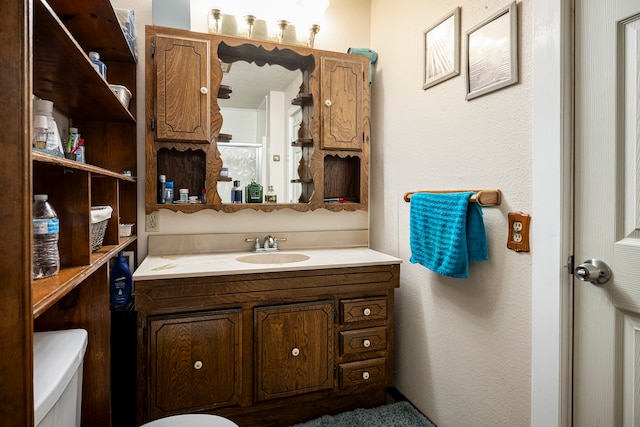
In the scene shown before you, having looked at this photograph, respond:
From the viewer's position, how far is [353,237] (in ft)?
7.67

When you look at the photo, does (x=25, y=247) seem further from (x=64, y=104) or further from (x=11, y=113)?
(x=64, y=104)

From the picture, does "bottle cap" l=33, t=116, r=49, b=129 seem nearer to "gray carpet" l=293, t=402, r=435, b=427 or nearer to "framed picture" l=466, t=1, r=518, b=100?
"framed picture" l=466, t=1, r=518, b=100

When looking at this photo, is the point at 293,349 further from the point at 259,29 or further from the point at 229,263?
the point at 259,29

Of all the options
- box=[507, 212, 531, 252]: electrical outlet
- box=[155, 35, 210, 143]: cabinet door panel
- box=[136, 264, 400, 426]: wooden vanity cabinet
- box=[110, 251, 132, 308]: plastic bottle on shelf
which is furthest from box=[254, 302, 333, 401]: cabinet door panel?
box=[155, 35, 210, 143]: cabinet door panel

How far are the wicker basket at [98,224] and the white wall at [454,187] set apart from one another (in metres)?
1.39

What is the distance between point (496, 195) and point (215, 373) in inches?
54.4

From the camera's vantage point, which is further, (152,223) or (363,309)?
(152,223)

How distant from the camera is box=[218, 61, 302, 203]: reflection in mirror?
2.03m

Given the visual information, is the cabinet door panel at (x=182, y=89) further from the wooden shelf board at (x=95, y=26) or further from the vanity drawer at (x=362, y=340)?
the vanity drawer at (x=362, y=340)

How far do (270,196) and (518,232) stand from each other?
52.6 inches

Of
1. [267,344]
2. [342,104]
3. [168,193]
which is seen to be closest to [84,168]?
[168,193]

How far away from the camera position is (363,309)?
5.87 feet

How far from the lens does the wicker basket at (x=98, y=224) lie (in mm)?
1167

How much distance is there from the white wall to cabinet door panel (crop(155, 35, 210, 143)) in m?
1.05
